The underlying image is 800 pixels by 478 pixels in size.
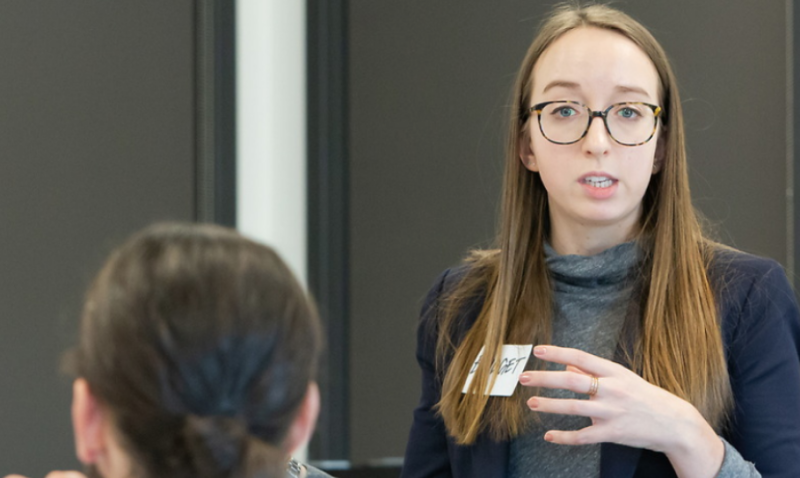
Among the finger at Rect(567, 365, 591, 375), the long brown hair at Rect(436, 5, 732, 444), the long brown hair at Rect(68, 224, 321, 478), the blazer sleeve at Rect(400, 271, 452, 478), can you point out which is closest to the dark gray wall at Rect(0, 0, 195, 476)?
the blazer sleeve at Rect(400, 271, 452, 478)

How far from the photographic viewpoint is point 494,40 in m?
3.21

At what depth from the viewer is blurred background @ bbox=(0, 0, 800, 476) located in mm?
2668

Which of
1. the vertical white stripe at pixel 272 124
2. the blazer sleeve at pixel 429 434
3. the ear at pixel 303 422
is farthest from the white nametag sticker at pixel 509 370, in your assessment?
the vertical white stripe at pixel 272 124

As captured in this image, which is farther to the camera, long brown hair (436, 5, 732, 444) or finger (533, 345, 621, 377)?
long brown hair (436, 5, 732, 444)

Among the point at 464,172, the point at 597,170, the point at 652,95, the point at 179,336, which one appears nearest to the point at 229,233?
the point at 179,336

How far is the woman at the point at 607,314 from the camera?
1.48 meters

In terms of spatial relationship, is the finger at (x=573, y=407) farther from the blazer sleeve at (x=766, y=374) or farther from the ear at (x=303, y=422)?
the ear at (x=303, y=422)

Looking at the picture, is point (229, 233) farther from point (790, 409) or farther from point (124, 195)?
point (124, 195)

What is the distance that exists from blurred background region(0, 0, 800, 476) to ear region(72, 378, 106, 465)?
1.53 m

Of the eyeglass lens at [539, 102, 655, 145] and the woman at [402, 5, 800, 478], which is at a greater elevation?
the eyeglass lens at [539, 102, 655, 145]

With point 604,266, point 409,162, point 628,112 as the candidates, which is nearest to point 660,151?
point 628,112

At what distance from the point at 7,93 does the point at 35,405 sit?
83 cm

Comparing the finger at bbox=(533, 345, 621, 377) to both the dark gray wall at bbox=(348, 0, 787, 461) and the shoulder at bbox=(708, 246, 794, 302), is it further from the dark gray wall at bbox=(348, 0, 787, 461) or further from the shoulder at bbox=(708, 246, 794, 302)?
the dark gray wall at bbox=(348, 0, 787, 461)

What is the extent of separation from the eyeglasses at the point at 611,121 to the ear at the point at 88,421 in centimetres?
96
